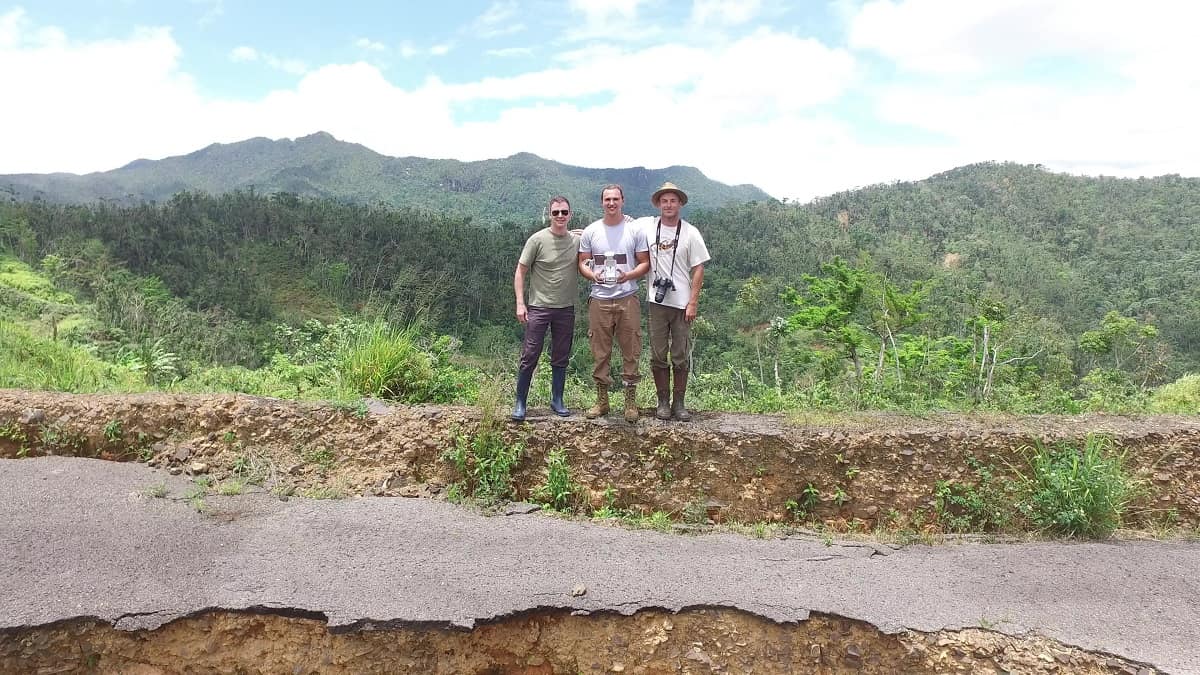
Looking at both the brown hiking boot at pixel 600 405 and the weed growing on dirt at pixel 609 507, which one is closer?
the weed growing on dirt at pixel 609 507

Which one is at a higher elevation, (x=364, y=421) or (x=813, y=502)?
(x=364, y=421)

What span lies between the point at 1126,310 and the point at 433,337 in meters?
56.0

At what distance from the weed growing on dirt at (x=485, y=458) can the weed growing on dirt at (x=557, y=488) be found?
24 centimetres

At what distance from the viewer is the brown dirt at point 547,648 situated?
325 centimetres

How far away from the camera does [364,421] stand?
5199mm

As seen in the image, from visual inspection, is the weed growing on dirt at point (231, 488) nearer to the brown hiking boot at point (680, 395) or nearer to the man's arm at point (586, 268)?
the man's arm at point (586, 268)

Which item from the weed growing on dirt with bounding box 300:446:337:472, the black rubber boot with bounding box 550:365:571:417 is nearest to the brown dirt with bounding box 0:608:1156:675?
the weed growing on dirt with bounding box 300:446:337:472

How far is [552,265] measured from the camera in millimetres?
4980

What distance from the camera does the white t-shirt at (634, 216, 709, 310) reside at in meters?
4.94

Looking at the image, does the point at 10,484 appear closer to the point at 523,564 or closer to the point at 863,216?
the point at 523,564

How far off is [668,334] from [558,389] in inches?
39.9

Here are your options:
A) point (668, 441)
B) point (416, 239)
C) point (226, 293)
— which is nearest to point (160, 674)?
point (668, 441)

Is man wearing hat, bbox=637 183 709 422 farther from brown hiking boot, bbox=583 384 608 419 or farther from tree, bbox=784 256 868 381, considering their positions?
tree, bbox=784 256 868 381

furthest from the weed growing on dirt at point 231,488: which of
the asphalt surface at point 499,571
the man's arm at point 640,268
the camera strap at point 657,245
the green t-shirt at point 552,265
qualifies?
the camera strap at point 657,245
